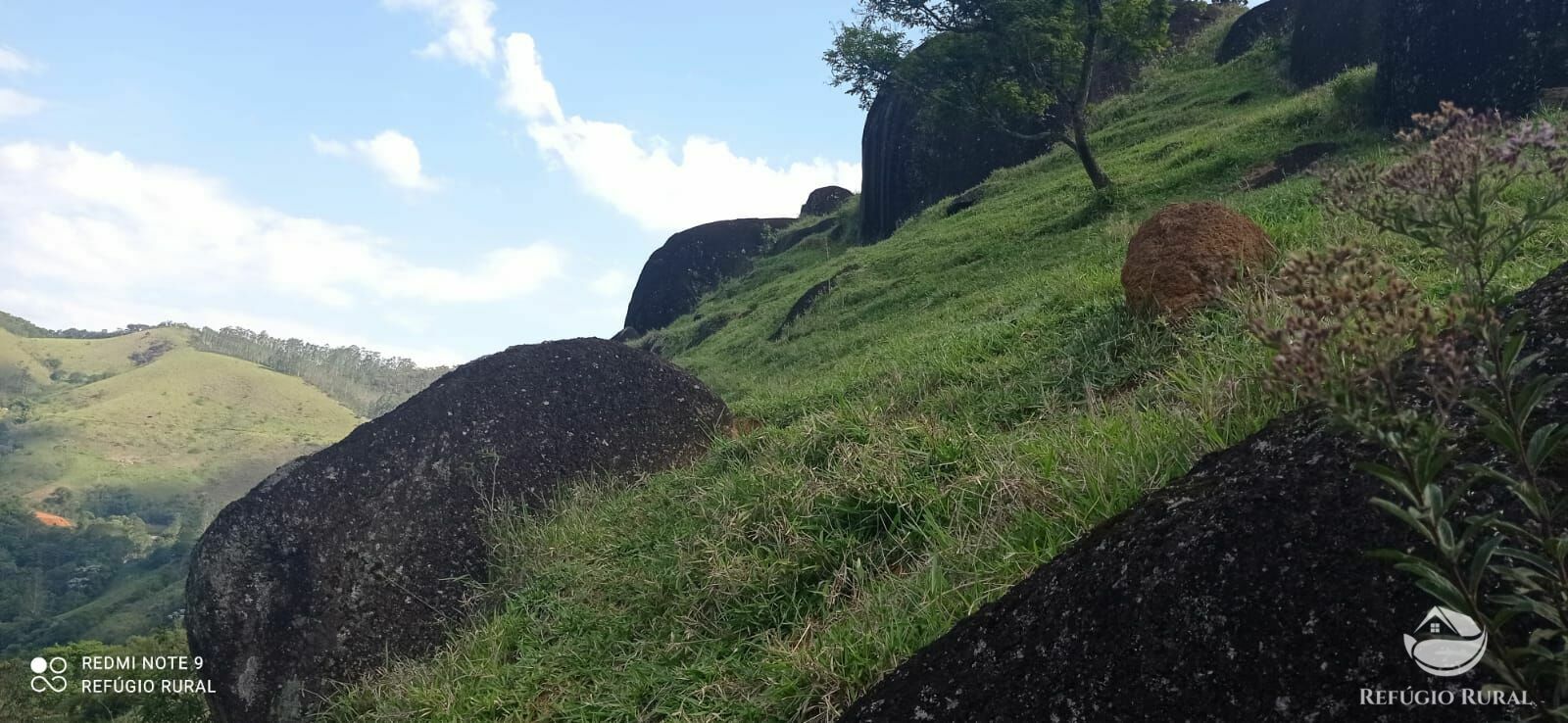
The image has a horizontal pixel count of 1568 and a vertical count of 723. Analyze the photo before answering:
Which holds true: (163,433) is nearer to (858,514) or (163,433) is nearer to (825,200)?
(825,200)

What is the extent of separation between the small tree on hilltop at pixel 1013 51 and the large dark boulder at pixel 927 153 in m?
7.93

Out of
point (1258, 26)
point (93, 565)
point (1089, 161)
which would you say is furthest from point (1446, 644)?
point (93, 565)

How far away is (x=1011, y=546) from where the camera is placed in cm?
393

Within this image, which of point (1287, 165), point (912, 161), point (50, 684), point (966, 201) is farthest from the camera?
point (912, 161)

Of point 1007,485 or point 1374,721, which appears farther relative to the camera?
point 1007,485

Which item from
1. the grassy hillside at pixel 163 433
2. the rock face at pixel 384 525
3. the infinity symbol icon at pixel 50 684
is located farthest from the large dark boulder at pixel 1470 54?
the grassy hillside at pixel 163 433

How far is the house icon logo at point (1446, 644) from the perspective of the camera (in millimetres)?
1799

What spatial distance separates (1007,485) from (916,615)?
2.97 ft

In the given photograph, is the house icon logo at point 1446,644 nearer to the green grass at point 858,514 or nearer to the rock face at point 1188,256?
the green grass at point 858,514

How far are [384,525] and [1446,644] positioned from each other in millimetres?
7907

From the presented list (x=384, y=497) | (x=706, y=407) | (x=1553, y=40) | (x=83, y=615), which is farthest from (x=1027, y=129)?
(x=83, y=615)

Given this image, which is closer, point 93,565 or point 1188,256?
point 1188,256

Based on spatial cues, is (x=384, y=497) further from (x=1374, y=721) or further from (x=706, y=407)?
(x=1374, y=721)

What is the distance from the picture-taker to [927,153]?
100 feet
